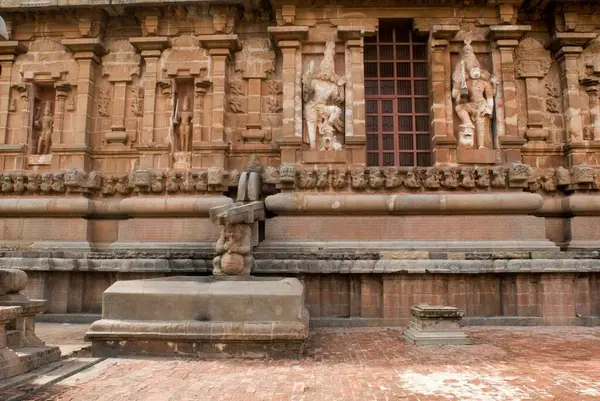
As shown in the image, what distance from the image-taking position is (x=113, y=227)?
12922mm

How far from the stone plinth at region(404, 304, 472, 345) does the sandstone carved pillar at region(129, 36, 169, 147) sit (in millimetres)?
8381

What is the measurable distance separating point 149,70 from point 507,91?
964 centimetres

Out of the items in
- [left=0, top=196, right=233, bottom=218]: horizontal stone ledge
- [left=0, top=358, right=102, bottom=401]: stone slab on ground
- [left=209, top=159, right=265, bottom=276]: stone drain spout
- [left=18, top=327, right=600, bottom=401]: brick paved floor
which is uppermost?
[left=0, top=196, right=233, bottom=218]: horizontal stone ledge

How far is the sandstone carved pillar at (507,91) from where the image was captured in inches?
470

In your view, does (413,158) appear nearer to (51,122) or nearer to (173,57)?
(173,57)

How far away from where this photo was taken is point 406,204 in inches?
449

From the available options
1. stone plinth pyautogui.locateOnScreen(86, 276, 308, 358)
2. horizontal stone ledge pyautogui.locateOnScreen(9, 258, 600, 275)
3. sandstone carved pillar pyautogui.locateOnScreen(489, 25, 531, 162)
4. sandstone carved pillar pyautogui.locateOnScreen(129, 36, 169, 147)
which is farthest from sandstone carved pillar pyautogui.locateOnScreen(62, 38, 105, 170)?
sandstone carved pillar pyautogui.locateOnScreen(489, 25, 531, 162)

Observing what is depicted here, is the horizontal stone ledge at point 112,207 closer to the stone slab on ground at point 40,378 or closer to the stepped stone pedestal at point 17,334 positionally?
the stepped stone pedestal at point 17,334

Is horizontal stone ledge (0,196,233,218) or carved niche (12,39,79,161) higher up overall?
carved niche (12,39,79,161)

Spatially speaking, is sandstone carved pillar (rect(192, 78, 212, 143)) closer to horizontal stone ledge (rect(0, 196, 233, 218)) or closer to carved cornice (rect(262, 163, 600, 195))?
horizontal stone ledge (rect(0, 196, 233, 218))

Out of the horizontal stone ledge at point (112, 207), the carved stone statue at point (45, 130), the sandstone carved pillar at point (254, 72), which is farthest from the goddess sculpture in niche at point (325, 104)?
the carved stone statue at point (45, 130)

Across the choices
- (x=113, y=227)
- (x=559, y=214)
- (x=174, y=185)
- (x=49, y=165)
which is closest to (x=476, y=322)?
(x=559, y=214)

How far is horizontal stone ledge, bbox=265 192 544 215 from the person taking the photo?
11.4 meters

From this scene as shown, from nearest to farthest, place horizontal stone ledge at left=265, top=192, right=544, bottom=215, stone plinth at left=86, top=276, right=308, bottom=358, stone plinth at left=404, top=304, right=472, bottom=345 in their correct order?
stone plinth at left=86, top=276, right=308, bottom=358, stone plinth at left=404, top=304, right=472, bottom=345, horizontal stone ledge at left=265, top=192, right=544, bottom=215
